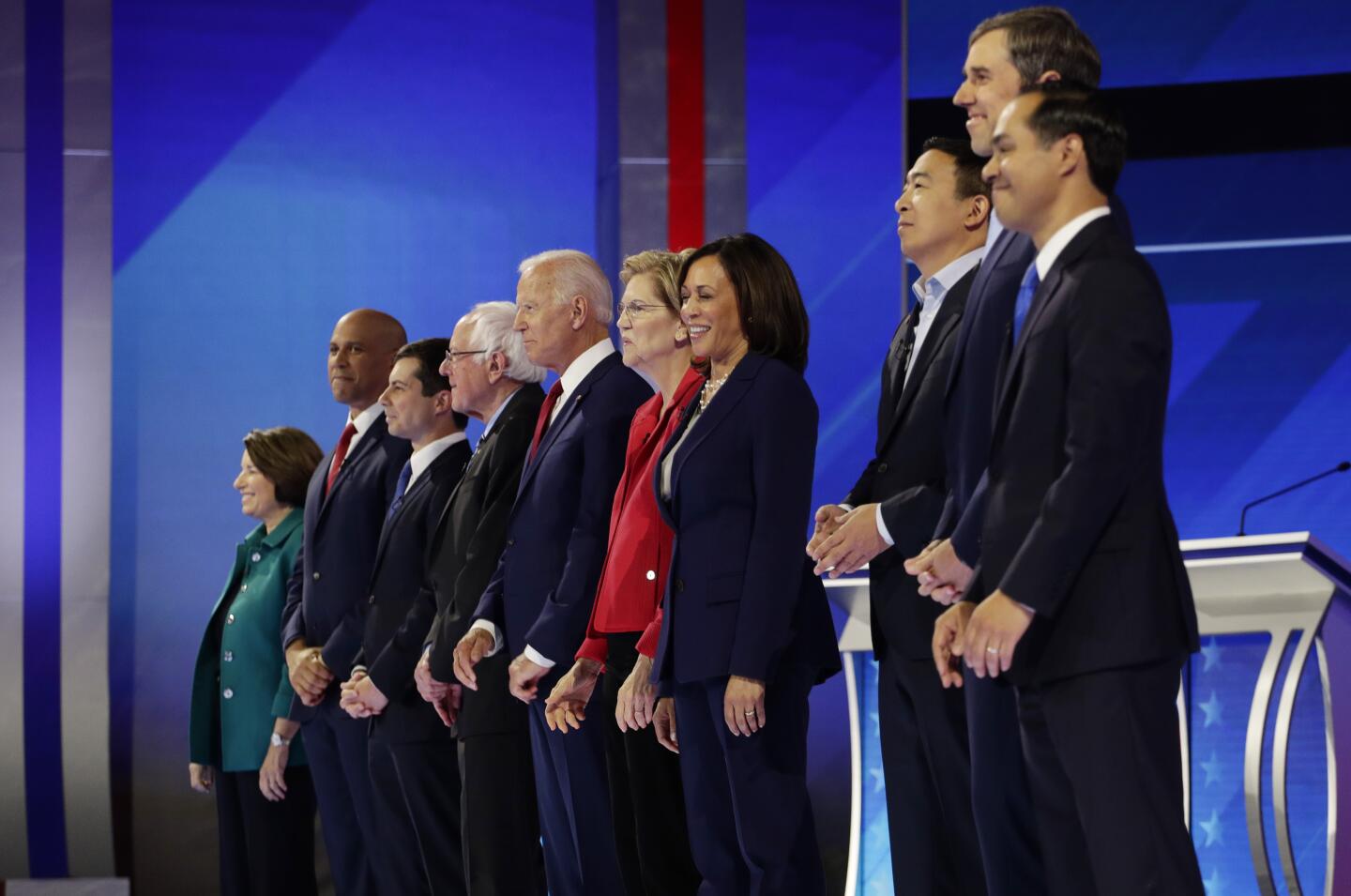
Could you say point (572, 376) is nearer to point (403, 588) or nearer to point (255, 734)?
point (403, 588)

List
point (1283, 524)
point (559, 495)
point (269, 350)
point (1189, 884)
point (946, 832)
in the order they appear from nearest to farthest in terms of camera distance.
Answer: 1. point (1189, 884)
2. point (946, 832)
3. point (559, 495)
4. point (1283, 524)
5. point (269, 350)

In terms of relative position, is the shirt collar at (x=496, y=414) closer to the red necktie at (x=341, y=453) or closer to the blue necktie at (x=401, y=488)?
the blue necktie at (x=401, y=488)

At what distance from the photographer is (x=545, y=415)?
12.6 ft

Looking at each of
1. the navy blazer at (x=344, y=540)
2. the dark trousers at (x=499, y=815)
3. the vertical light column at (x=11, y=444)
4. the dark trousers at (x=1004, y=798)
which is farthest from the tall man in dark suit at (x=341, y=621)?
the dark trousers at (x=1004, y=798)

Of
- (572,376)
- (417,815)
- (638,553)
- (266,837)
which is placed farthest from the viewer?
(266,837)

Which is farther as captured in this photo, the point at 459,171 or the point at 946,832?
the point at 459,171

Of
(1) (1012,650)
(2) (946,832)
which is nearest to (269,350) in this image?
(2) (946,832)

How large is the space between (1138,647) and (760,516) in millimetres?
988

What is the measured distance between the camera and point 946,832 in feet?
9.25

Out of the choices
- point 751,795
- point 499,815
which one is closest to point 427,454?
point 499,815

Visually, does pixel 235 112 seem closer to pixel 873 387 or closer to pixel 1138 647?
pixel 873 387

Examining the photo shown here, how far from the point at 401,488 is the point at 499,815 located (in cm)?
101

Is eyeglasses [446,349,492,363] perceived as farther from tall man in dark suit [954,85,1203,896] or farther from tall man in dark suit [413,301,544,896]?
tall man in dark suit [954,85,1203,896]

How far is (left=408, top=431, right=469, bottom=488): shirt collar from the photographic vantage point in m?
4.32
